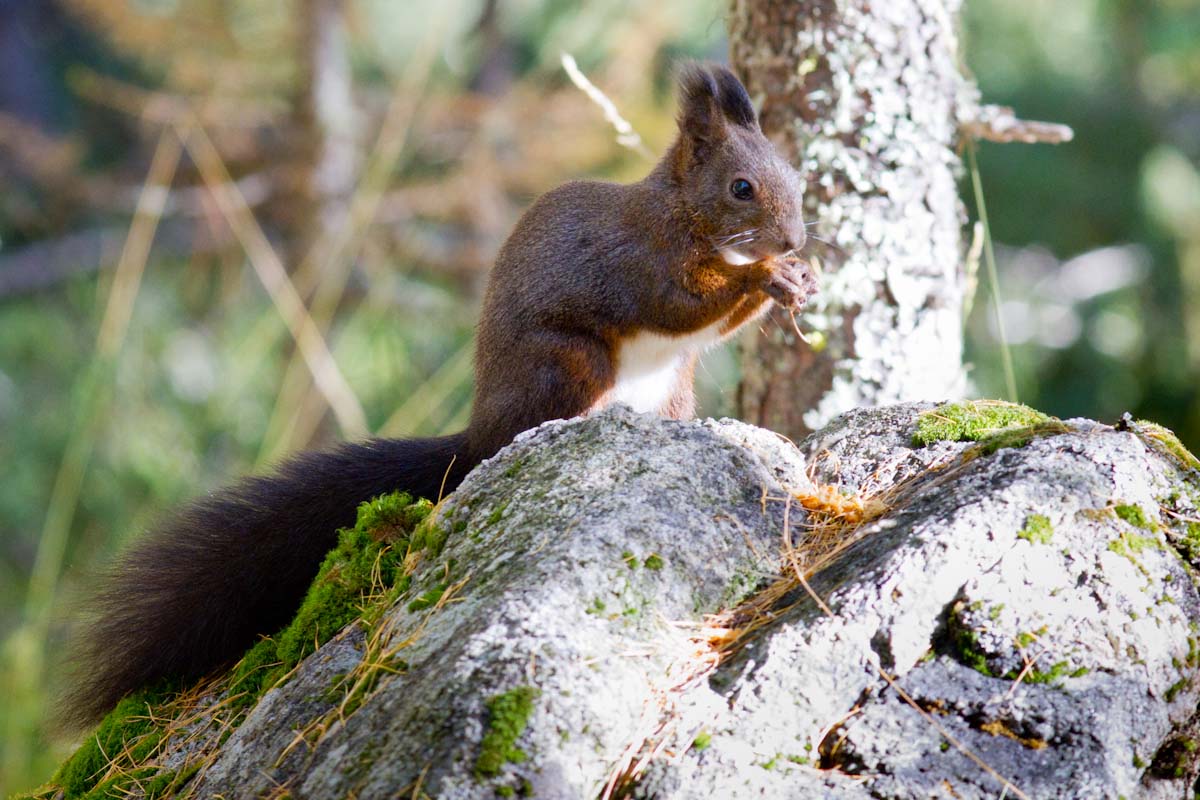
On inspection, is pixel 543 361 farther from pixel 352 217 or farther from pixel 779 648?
pixel 352 217

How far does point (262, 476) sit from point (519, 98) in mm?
4653

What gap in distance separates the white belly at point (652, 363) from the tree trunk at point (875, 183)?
0.29 meters

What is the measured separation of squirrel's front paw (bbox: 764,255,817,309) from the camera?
2615mm

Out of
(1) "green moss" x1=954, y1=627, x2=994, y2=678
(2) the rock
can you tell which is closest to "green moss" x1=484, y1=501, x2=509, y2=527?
(2) the rock

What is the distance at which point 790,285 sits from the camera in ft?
8.60

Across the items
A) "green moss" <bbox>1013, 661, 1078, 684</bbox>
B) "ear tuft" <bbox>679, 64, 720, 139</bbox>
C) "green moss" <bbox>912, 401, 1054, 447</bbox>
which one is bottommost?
"green moss" <bbox>1013, 661, 1078, 684</bbox>

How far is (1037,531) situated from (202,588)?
1475mm

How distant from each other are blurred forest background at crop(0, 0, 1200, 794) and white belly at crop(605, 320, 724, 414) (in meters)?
0.60

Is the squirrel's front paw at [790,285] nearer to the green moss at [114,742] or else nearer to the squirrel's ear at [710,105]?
the squirrel's ear at [710,105]

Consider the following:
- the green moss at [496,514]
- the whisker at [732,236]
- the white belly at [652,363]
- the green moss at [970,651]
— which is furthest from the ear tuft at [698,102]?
the green moss at [970,651]

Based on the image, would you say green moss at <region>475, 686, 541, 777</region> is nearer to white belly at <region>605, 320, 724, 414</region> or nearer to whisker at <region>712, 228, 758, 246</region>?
white belly at <region>605, 320, 724, 414</region>

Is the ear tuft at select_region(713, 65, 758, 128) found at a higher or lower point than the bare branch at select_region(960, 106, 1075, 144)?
higher

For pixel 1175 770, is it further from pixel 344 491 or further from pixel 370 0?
pixel 370 0

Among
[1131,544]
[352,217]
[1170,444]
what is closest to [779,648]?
[1131,544]
